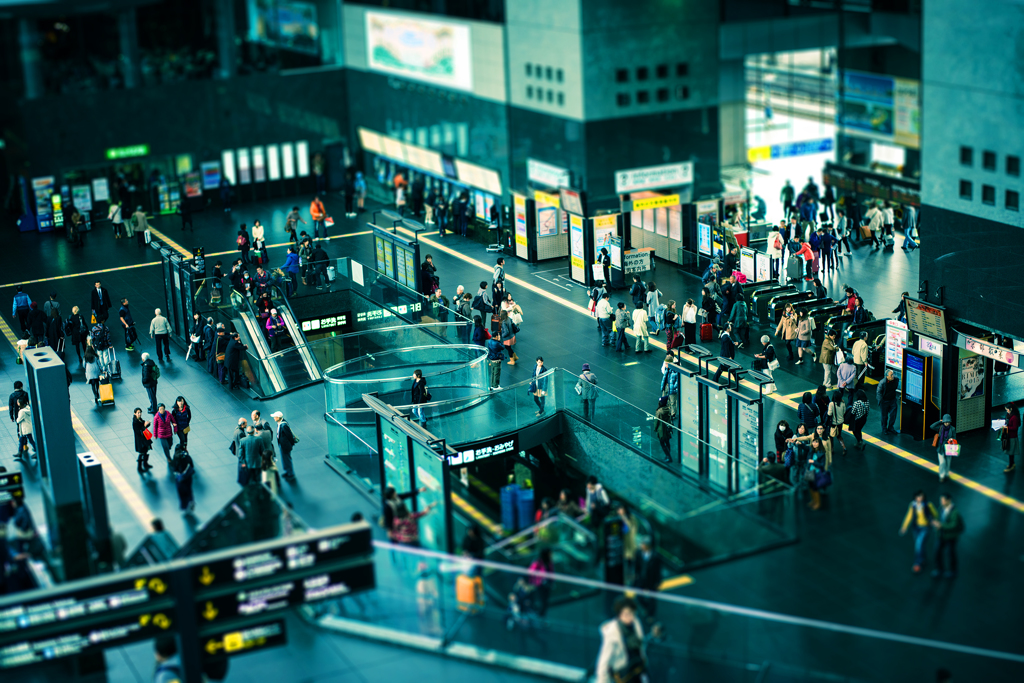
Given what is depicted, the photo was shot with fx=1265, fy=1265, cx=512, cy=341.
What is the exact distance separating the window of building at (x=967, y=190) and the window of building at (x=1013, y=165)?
105cm

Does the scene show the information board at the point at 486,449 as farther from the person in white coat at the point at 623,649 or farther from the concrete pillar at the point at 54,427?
the person in white coat at the point at 623,649

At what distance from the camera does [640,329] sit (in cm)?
3138

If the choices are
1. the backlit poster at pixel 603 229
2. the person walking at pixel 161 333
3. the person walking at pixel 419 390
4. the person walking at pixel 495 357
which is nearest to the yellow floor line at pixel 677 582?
the person walking at pixel 419 390

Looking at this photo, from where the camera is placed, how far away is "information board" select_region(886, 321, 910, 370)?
27.2 m

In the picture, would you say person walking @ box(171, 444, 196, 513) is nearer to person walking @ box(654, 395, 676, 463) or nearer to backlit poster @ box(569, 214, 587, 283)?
person walking @ box(654, 395, 676, 463)

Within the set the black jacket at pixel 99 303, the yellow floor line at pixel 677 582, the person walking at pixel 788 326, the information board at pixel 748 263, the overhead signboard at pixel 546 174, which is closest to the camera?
the yellow floor line at pixel 677 582

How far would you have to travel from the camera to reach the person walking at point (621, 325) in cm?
3123

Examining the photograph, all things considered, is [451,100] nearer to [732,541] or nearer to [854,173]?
[854,173]

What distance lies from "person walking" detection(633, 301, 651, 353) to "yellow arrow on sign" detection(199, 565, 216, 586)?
1813 cm

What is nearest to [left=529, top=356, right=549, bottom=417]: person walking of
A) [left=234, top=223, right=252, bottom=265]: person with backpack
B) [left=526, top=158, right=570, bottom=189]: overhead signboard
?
[left=234, top=223, right=252, bottom=265]: person with backpack

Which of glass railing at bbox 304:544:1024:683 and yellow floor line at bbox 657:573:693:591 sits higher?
glass railing at bbox 304:544:1024:683

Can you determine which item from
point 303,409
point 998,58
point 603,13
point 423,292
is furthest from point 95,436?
point 603,13

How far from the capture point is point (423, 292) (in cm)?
3547

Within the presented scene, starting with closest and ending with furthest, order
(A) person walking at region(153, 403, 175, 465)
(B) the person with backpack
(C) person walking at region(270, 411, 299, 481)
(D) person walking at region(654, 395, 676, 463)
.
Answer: (C) person walking at region(270, 411, 299, 481) < (D) person walking at region(654, 395, 676, 463) < (A) person walking at region(153, 403, 175, 465) < (B) the person with backpack
